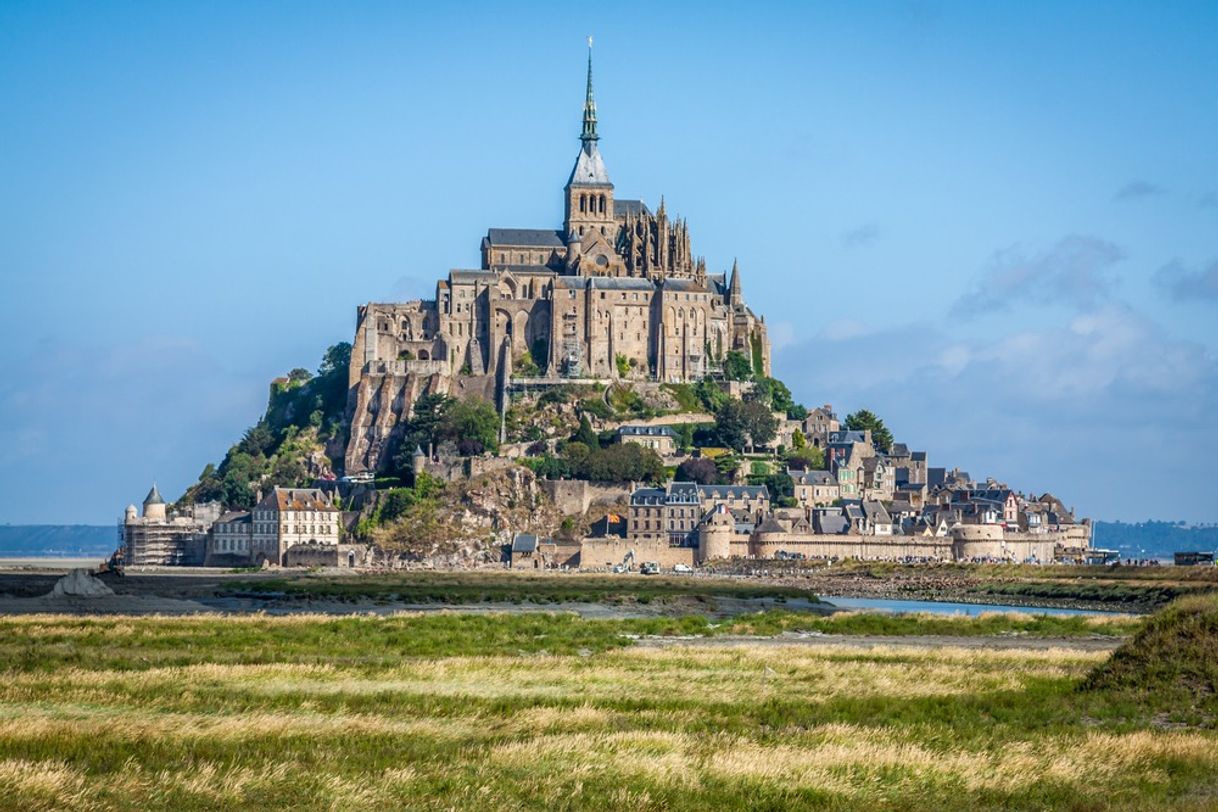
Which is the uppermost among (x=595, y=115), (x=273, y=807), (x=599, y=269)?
(x=595, y=115)

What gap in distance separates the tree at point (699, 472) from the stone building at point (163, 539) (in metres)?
37.9

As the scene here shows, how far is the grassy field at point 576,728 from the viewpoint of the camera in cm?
2448

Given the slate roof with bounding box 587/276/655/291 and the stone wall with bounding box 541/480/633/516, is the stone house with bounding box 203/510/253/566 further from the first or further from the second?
the slate roof with bounding box 587/276/655/291

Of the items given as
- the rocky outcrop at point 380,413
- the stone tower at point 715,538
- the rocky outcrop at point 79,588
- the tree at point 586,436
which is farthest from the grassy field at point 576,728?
the rocky outcrop at point 380,413

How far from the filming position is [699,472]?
139250 millimetres

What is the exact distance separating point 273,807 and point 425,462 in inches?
4535

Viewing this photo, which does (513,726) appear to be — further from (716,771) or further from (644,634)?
(644,634)

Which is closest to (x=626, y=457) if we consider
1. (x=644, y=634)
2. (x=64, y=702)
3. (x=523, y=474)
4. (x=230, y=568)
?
(x=523, y=474)

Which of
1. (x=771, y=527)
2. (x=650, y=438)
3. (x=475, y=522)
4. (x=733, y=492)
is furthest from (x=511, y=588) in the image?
(x=650, y=438)

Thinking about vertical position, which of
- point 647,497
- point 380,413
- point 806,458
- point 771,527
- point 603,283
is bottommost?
point 771,527

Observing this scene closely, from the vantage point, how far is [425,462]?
5423 inches

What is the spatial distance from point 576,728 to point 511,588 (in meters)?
66.1

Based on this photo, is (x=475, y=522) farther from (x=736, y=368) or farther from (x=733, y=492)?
(x=736, y=368)

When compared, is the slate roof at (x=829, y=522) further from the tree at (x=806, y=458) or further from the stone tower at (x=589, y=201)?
the stone tower at (x=589, y=201)
